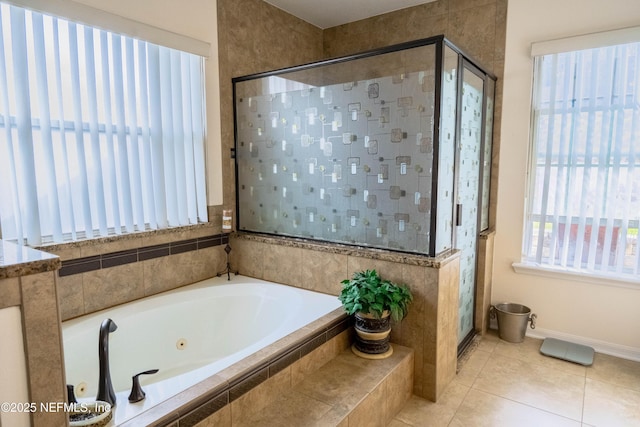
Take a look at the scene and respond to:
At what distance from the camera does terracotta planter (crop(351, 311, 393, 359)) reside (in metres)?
2.05

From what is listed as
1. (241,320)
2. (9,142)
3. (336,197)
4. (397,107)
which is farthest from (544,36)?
(9,142)

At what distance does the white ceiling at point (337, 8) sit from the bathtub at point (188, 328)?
233 centimetres

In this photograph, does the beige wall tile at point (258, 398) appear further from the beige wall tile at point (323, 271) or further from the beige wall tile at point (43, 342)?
the beige wall tile at point (323, 271)

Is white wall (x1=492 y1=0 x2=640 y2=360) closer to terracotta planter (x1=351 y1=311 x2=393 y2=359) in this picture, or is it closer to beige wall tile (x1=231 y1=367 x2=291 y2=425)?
terracotta planter (x1=351 y1=311 x2=393 y2=359)

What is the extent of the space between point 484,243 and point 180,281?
2.24 meters

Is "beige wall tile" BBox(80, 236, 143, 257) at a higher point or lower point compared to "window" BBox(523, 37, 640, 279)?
lower

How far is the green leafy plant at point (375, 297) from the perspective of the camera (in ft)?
6.60

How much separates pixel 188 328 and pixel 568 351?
8.53ft

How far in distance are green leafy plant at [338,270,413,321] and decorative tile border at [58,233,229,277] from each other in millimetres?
1188

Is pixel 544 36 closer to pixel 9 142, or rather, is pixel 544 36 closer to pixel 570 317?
pixel 570 317

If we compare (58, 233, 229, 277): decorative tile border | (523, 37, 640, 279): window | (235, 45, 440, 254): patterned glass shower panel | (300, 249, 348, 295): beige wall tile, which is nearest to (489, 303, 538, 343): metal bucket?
(523, 37, 640, 279): window

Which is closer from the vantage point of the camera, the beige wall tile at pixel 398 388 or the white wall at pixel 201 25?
the beige wall tile at pixel 398 388

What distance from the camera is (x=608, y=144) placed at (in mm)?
2592

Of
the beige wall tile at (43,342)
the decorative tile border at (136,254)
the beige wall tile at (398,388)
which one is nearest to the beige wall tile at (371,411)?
the beige wall tile at (398,388)
